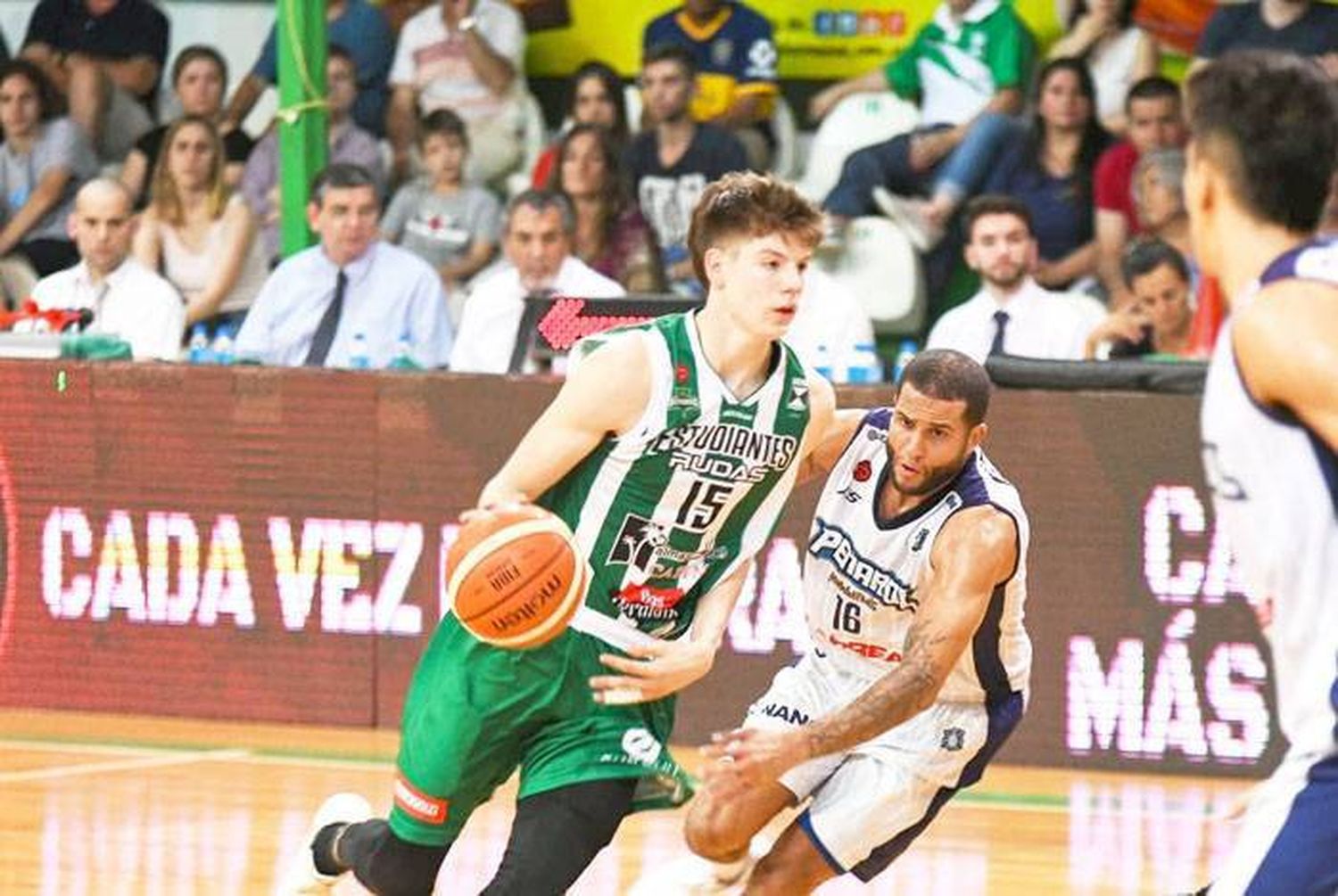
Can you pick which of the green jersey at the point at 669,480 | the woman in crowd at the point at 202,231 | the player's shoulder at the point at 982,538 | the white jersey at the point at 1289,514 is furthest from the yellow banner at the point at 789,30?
the white jersey at the point at 1289,514

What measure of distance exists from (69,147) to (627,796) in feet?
26.5

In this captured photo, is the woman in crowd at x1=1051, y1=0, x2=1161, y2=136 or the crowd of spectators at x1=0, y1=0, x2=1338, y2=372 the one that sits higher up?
the woman in crowd at x1=1051, y1=0, x2=1161, y2=136

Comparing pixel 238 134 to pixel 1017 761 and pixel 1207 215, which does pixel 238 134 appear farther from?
pixel 1207 215

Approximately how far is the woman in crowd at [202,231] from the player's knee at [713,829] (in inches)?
242

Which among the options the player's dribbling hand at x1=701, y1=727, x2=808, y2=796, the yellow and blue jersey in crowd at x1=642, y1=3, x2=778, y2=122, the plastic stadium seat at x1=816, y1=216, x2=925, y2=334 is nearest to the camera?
the player's dribbling hand at x1=701, y1=727, x2=808, y2=796

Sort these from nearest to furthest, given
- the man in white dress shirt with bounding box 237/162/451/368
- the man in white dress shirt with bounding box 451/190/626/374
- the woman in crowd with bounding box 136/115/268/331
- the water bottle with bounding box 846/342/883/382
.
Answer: the water bottle with bounding box 846/342/883/382 → the man in white dress shirt with bounding box 451/190/626/374 → the man in white dress shirt with bounding box 237/162/451/368 → the woman in crowd with bounding box 136/115/268/331

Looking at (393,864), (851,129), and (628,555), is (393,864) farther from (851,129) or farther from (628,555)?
(851,129)

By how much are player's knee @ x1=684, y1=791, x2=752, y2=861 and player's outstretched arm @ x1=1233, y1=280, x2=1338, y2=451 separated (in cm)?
247

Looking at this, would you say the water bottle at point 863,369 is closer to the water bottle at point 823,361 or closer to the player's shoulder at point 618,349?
the water bottle at point 823,361

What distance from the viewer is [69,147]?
519 inches

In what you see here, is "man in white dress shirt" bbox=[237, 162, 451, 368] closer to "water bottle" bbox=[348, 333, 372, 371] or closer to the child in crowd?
"water bottle" bbox=[348, 333, 372, 371]

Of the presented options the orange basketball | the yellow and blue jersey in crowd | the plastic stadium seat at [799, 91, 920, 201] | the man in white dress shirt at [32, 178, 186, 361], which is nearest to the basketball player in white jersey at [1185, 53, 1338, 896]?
the orange basketball

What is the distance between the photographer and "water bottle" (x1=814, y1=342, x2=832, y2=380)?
9.68m

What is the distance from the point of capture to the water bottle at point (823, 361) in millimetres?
9680
